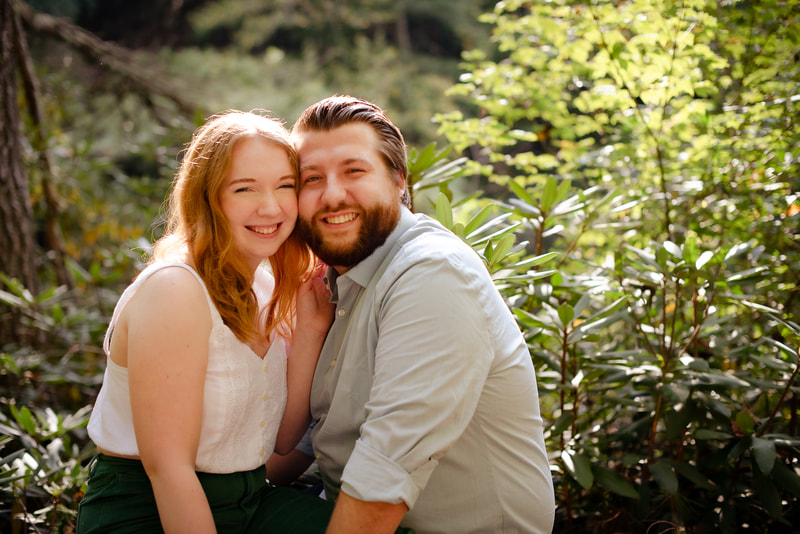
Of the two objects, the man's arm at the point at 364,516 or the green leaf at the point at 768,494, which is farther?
the green leaf at the point at 768,494

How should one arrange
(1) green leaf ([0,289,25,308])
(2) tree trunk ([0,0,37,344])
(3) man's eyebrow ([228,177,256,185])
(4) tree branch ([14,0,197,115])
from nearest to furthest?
(3) man's eyebrow ([228,177,256,185]) < (1) green leaf ([0,289,25,308]) < (2) tree trunk ([0,0,37,344]) < (4) tree branch ([14,0,197,115])

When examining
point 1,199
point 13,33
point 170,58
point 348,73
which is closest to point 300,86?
point 348,73

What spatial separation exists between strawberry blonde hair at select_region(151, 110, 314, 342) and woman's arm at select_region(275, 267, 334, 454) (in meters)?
0.11

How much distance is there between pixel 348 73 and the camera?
296 inches

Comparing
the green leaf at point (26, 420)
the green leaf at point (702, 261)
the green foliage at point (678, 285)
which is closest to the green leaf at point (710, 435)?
the green foliage at point (678, 285)

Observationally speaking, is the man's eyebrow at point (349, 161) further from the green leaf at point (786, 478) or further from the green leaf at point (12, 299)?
the green leaf at point (12, 299)

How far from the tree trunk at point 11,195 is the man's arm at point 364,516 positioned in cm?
245

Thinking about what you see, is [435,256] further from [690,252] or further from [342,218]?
[690,252]

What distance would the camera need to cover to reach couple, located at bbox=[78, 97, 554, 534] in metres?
1.32

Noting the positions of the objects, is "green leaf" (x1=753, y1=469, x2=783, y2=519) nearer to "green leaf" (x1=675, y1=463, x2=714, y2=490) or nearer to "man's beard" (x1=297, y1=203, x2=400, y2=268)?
"green leaf" (x1=675, y1=463, x2=714, y2=490)

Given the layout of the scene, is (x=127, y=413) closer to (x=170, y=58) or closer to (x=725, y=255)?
(x=725, y=255)

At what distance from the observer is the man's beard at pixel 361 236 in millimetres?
1706

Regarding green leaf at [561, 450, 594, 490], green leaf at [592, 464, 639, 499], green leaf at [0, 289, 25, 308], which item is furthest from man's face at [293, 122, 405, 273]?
green leaf at [0, 289, 25, 308]

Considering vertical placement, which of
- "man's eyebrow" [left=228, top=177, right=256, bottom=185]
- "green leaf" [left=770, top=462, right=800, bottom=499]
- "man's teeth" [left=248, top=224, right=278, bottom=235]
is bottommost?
"green leaf" [left=770, top=462, right=800, bottom=499]
